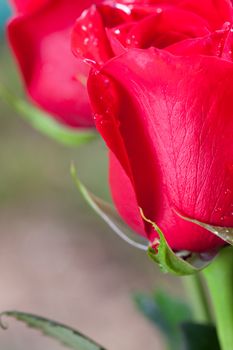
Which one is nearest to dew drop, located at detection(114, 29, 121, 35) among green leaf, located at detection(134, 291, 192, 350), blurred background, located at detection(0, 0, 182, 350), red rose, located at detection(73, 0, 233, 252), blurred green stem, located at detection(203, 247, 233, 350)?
red rose, located at detection(73, 0, 233, 252)

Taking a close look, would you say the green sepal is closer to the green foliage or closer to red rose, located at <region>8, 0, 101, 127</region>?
the green foliage

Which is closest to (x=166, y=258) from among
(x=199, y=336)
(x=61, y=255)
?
(x=199, y=336)

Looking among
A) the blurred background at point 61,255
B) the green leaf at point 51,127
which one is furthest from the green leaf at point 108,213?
the blurred background at point 61,255

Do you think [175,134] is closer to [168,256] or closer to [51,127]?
[168,256]

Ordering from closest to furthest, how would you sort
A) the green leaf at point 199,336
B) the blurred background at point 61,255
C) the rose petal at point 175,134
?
1. the rose petal at point 175,134
2. the green leaf at point 199,336
3. the blurred background at point 61,255

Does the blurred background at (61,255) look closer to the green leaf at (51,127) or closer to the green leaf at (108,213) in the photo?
the green leaf at (51,127)

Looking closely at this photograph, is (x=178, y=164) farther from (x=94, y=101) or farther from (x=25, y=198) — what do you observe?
(x=25, y=198)
